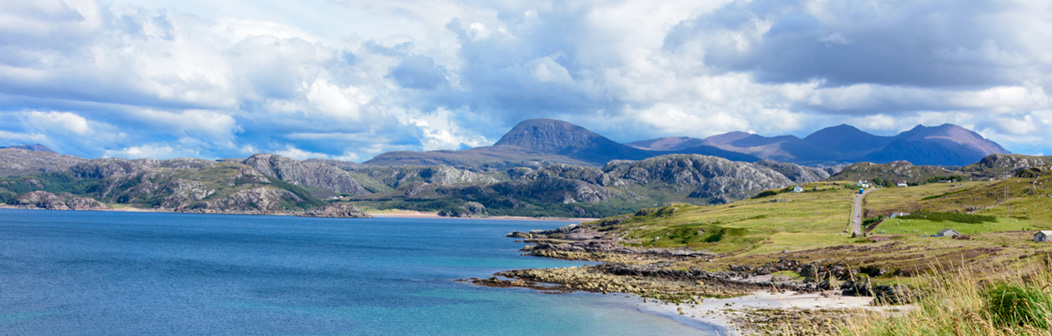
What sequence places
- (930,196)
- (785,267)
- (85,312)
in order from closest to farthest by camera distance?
(85,312)
(785,267)
(930,196)

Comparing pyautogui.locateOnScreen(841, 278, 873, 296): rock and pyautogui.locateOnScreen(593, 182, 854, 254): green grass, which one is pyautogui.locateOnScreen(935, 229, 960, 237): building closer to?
pyautogui.locateOnScreen(593, 182, 854, 254): green grass

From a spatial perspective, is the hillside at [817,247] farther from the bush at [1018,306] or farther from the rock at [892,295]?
the bush at [1018,306]

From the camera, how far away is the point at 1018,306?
12.4m

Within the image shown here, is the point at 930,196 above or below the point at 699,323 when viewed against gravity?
above

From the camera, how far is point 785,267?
84.2 m

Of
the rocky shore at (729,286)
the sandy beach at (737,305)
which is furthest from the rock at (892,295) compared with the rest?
the sandy beach at (737,305)

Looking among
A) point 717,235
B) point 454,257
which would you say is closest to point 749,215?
point 717,235

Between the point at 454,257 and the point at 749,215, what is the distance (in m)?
85.3

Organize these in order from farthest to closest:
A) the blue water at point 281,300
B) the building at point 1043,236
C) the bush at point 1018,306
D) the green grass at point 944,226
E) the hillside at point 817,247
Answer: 1. the green grass at point 944,226
2. the building at point 1043,236
3. the hillside at point 817,247
4. the blue water at point 281,300
5. the bush at point 1018,306

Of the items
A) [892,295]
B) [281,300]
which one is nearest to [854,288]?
[892,295]

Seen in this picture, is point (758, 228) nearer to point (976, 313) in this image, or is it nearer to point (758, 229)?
point (758, 229)

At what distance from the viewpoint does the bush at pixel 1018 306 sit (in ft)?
38.7

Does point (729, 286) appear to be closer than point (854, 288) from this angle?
No

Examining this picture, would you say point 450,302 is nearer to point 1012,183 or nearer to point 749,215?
point 749,215
